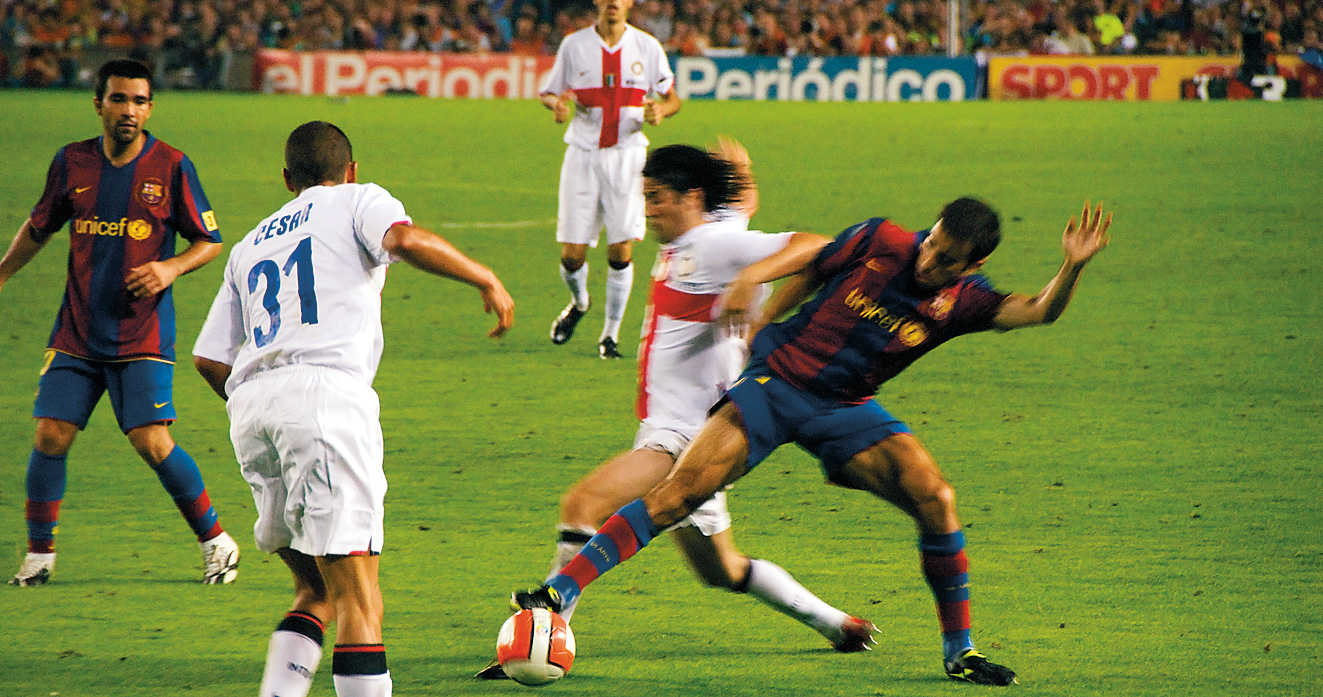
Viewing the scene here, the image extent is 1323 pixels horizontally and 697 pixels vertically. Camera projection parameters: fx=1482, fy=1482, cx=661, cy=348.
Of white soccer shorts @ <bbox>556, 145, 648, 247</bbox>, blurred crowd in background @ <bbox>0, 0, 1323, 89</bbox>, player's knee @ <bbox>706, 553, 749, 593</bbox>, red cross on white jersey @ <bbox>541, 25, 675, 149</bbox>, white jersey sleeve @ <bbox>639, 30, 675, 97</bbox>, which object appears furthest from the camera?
blurred crowd in background @ <bbox>0, 0, 1323, 89</bbox>

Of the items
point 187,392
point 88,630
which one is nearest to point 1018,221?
point 187,392

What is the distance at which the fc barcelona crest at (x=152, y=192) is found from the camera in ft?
18.2

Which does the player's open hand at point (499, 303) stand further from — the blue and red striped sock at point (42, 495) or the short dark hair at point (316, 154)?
the blue and red striped sock at point (42, 495)

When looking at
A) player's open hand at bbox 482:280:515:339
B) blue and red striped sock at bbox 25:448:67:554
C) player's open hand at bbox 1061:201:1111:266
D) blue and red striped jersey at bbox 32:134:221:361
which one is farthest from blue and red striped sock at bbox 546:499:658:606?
blue and red striped sock at bbox 25:448:67:554

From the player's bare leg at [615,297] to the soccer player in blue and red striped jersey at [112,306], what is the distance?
4539mm

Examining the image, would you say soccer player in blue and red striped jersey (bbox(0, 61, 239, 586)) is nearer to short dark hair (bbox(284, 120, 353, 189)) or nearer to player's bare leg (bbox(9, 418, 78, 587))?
player's bare leg (bbox(9, 418, 78, 587))

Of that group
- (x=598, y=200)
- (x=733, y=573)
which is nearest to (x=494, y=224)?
(x=598, y=200)

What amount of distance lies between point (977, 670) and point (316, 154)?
8.24ft

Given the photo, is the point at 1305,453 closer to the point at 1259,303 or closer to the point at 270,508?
the point at 1259,303

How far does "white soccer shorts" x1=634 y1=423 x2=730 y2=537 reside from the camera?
4.64 m

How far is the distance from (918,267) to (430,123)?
19.1m

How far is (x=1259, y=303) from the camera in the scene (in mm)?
11320

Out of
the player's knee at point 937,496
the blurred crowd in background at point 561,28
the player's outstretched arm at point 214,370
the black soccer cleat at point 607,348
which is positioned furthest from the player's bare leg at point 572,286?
the blurred crowd in background at point 561,28

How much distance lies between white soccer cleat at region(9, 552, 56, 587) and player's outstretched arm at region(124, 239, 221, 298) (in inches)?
42.2
